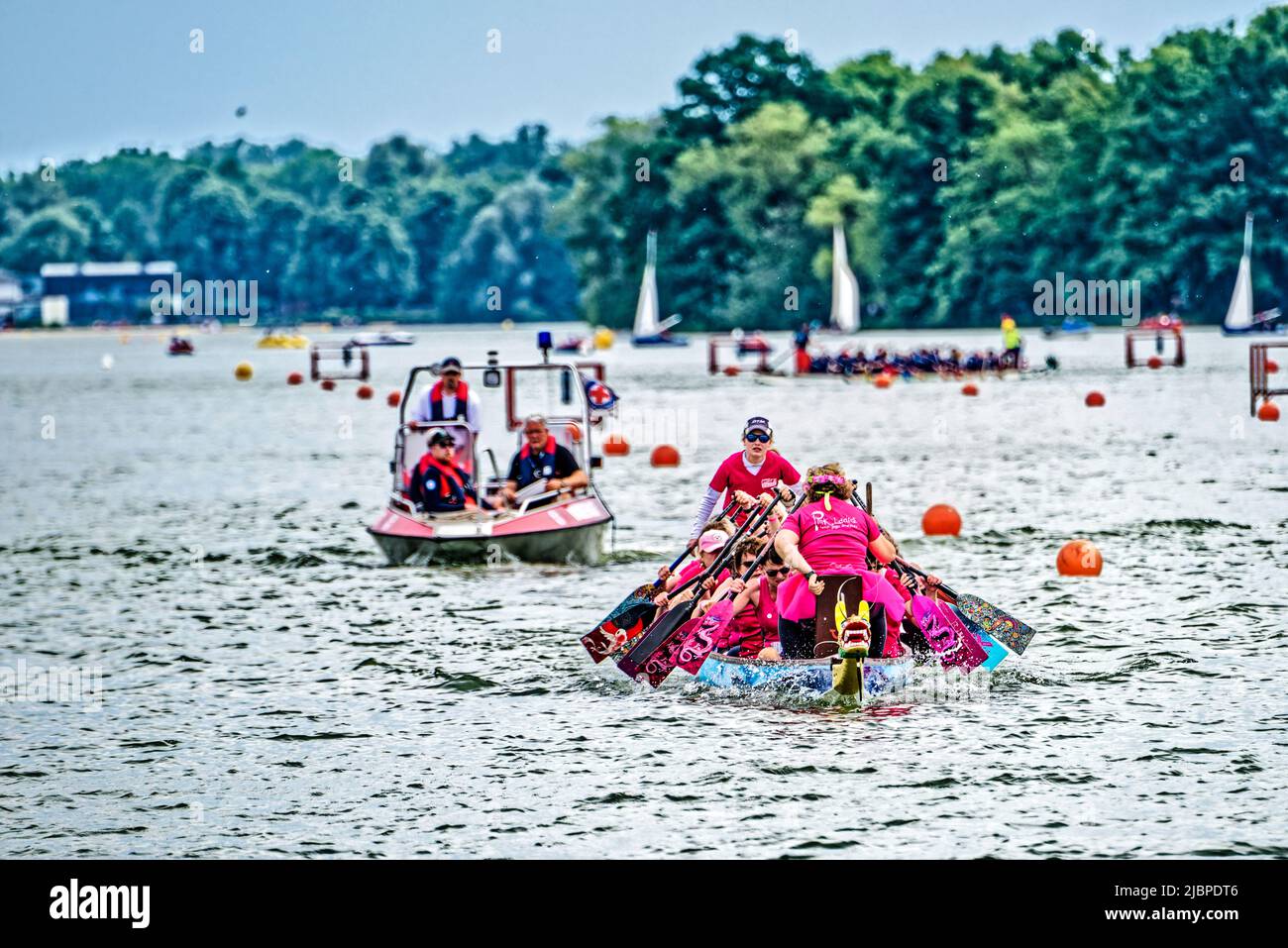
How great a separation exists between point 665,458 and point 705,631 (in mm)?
20392

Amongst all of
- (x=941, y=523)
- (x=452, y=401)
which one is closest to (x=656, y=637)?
(x=452, y=401)

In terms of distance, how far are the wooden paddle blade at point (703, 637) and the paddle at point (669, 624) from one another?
0.14 meters

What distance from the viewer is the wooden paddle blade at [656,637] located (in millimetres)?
15281

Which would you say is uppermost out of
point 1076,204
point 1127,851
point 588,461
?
point 1076,204

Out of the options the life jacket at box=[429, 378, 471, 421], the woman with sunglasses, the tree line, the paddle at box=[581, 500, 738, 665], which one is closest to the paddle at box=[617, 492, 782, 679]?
the paddle at box=[581, 500, 738, 665]

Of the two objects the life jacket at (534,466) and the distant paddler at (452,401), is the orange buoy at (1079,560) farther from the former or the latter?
the distant paddler at (452,401)

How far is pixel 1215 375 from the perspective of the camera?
6066 cm

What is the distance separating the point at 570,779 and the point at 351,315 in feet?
604

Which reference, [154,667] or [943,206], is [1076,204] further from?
[154,667]

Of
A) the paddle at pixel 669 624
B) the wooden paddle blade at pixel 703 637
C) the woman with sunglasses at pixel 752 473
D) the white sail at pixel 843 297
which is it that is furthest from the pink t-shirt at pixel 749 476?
the white sail at pixel 843 297

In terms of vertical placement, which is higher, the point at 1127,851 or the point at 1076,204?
the point at 1076,204

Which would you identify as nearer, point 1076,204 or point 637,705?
point 637,705

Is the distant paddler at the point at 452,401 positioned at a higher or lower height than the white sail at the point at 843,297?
lower

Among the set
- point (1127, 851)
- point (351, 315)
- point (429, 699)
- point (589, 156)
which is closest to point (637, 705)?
point (429, 699)
